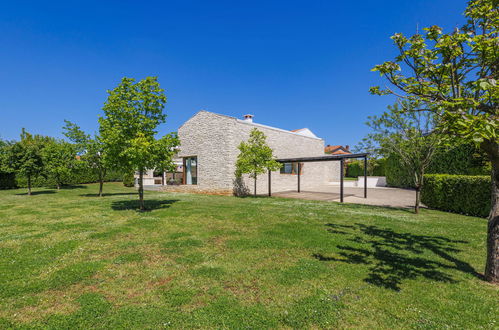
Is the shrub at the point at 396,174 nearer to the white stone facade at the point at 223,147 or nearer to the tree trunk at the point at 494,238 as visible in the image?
the white stone facade at the point at 223,147

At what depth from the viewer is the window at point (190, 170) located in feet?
70.2

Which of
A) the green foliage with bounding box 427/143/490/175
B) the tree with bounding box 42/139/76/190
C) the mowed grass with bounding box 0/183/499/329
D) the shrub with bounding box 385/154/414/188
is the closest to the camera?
the mowed grass with bounding box 0/183/499/329

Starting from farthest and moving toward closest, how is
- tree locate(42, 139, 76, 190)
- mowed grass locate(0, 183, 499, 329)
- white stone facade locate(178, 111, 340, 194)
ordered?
1. tree locate(42, 139, 76, 190)
2. white stone facade locate(178, 111, 340, 194)
3. mowed grass locate(0, 183, 499, 329)

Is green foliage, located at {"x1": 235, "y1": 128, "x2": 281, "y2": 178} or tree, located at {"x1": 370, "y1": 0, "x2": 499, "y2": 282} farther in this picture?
green foliage, located at {"x1": 235, "y1": 128, "x2": 281, "y2": 178}

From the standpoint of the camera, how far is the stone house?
1883 centimetres

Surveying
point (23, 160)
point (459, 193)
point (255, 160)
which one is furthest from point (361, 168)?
point (23, 160)

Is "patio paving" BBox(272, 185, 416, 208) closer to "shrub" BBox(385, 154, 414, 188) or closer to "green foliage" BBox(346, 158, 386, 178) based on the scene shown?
"shrub" BBox(385, 154, 414, 188)

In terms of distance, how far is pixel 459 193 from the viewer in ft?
36.6

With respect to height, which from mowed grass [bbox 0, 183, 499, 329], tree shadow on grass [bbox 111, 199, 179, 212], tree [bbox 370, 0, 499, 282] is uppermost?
tree [bbox 370, 0, 499, 282]

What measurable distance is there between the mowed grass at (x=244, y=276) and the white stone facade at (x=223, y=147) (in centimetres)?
1079

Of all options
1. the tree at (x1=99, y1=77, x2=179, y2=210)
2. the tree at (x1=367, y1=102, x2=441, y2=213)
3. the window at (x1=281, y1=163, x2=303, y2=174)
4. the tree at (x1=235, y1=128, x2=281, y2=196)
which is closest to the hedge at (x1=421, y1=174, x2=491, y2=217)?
the tree at (x1=367, y1=102, x2=441, y2=213)

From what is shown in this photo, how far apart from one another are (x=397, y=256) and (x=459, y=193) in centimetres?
871

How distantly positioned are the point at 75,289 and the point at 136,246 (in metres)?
2.14

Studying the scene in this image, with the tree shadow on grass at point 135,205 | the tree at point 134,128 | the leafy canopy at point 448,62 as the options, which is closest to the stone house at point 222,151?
the tree shadow on grass at point 135,205
